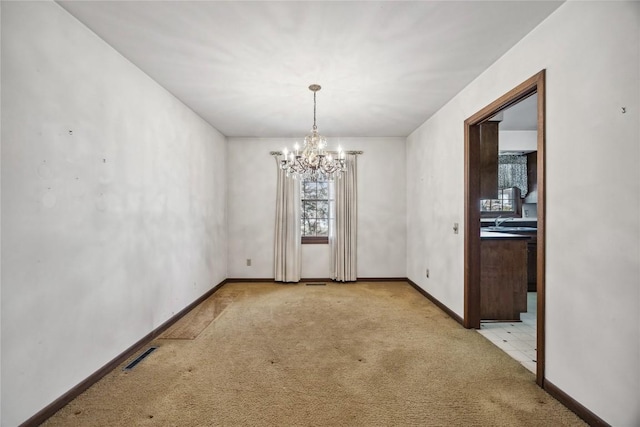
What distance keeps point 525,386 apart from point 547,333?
1.38 ft

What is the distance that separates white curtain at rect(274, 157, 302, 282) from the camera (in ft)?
16.6

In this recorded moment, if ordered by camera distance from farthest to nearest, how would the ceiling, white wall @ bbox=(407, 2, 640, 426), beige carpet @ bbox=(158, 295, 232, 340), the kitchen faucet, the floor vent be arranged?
the kitchen faucet < beige carpet @ bbox=(158, 295, 232, 340) < the floor vent < the ceiling < white wall @ bbox=(407, 2, 640, 426)

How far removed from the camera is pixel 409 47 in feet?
7.52

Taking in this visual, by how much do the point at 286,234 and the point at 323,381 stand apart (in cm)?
315

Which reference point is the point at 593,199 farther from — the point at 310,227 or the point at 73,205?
the point at 310,227

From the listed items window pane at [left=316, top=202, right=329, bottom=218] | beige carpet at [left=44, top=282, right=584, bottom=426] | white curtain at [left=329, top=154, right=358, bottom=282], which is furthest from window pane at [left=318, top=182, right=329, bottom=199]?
beige carpet at [left=44, top=282, right=584, bottom=426]

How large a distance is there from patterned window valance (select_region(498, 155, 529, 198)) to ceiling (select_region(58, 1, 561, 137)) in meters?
Result: 3.75

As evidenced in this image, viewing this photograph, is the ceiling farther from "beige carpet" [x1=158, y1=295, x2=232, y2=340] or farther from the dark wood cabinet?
"beige carpet" [x1=158, y1=295, x2=232, y2=340]

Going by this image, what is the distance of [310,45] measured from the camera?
2.25 metres

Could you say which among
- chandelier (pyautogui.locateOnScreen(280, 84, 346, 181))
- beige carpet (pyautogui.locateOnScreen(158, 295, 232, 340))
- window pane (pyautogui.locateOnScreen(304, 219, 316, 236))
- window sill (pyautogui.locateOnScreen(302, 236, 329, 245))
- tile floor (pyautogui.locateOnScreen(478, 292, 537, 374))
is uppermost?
chandelier (pyautogui.locateOnScreen(280, 84, 346, 181))

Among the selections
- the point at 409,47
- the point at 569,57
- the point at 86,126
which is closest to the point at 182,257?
the point at 86,126

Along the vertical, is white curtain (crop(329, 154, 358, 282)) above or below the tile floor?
above

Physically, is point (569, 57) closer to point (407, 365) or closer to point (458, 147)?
point (458, 147)

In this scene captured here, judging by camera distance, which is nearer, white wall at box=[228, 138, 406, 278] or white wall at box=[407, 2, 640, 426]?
white wall at box=[407, 2, 640, 426]
